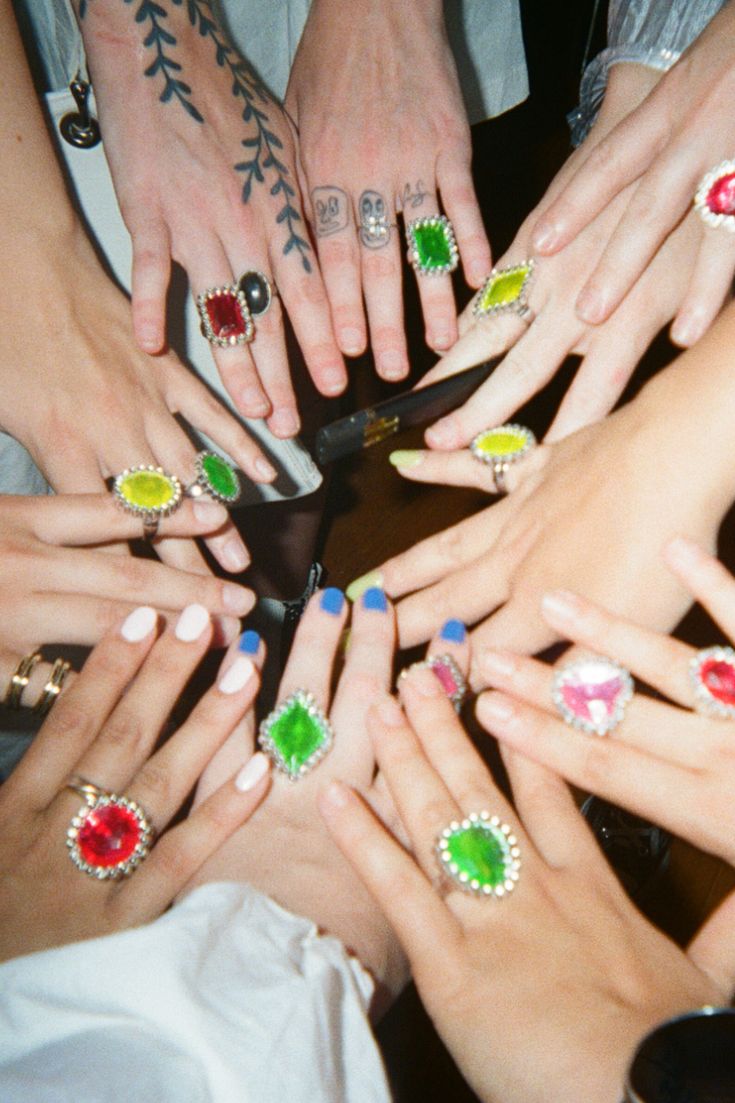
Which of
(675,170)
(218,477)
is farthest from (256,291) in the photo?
(675,170)

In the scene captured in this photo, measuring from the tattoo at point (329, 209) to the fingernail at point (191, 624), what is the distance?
636 millimetres

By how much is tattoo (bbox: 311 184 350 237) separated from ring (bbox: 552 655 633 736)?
770mm

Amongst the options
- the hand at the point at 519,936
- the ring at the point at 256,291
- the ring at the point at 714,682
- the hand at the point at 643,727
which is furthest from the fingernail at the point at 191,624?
the ring at the point at 714,682

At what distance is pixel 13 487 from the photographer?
46.1 inches

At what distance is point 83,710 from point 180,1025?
449 mm

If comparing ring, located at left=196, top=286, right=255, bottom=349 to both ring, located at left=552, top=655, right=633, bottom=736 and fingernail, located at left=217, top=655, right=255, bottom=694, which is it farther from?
ring, located at left=552, top=655, right=633, bottom=736

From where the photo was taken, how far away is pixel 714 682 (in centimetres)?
85

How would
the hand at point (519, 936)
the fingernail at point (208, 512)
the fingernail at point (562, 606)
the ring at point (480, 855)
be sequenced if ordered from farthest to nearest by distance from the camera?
the fingernail at point (208, 512), the fingernail at point (562, 606), the ring at point (480, 855), the hand at point (519, 936)

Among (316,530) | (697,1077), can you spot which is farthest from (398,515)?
(697,1077)

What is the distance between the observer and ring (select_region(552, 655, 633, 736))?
861 mm

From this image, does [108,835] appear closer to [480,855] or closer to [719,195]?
[480,855]

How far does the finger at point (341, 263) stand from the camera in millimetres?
1131

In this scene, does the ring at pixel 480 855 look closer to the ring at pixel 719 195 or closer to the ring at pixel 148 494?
the ring at pixel 148 494

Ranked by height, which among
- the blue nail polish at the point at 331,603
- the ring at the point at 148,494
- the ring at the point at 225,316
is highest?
the ring at the point at 225,316
